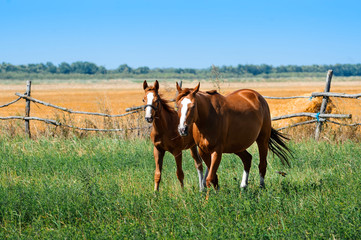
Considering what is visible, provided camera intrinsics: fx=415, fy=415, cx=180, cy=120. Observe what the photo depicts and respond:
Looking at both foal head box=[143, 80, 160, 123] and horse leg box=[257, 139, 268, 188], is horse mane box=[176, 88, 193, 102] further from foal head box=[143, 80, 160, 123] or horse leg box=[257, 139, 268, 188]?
horse leg box=[257, 139, 268, 188]

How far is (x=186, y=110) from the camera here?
5.11 metres

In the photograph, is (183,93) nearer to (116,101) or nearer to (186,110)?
(186,110)

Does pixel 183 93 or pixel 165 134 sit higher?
pixel 183 93

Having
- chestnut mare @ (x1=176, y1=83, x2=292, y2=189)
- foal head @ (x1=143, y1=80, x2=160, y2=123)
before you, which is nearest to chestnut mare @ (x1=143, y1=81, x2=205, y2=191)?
foal head @ (x1=143, y1=80, x2=160, y2=123)

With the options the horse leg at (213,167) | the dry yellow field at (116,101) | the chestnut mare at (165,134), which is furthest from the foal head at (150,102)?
the dry yellow field at (116,101)

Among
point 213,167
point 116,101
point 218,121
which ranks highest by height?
point 218,121

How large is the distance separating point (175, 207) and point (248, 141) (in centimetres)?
158

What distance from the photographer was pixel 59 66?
141500 mm

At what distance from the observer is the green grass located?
4531 mm

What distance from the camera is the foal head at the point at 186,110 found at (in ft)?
16.4

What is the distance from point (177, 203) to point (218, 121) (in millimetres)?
1235

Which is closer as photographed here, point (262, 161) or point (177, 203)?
point (177, 203)

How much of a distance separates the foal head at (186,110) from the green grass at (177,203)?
1015mm

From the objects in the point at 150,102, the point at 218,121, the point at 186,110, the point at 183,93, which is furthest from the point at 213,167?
the point at 150,102
